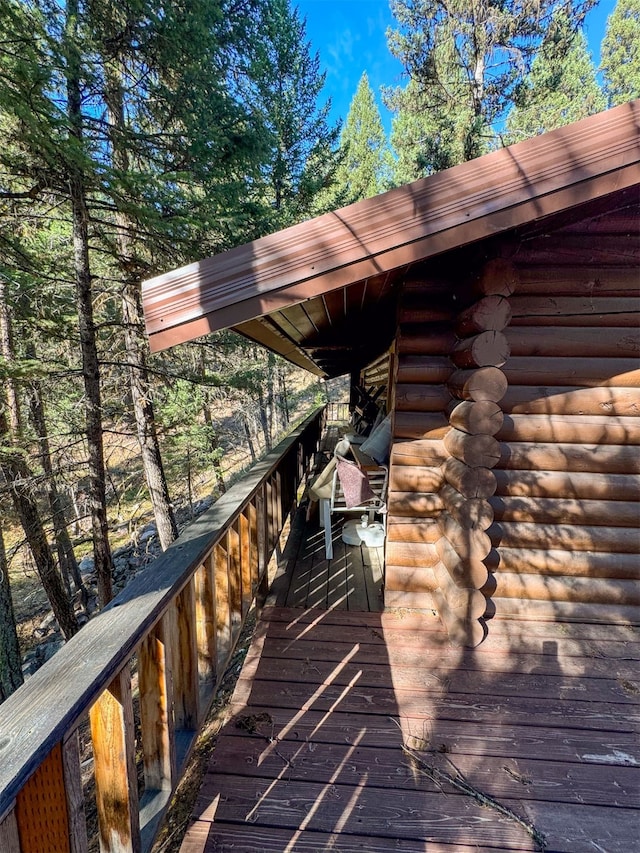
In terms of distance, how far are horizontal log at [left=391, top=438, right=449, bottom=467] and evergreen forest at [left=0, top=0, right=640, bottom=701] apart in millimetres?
3097

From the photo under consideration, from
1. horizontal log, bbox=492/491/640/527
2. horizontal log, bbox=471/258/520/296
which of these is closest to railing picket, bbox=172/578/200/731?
horizontal log, bbox=492/491/640/527

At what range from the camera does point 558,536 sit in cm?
263

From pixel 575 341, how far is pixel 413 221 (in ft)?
5.17

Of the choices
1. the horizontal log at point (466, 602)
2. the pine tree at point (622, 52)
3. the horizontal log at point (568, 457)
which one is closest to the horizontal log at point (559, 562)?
the horizontal log at point (466, 602)

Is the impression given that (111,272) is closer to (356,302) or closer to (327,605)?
(356,302)

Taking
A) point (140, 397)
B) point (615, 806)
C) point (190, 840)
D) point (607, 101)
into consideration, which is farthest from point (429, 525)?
point (607, 101)

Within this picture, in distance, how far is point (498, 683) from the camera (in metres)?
2.22

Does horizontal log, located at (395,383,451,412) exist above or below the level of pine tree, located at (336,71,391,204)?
below

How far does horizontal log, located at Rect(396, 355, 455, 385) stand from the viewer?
105 inches

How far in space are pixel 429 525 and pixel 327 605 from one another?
3.25 ft

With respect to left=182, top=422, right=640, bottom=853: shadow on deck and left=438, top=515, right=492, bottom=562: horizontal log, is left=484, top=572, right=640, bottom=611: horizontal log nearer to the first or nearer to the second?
left=182, top=422, right=640, bottom=853: shadow on deck

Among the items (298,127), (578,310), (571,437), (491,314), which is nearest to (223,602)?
(491,314)

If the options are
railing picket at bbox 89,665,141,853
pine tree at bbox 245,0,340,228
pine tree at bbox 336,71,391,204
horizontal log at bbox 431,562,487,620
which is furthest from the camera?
pine tree at bbox 336,71,391,204

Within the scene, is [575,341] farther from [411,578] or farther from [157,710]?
[157,710]
